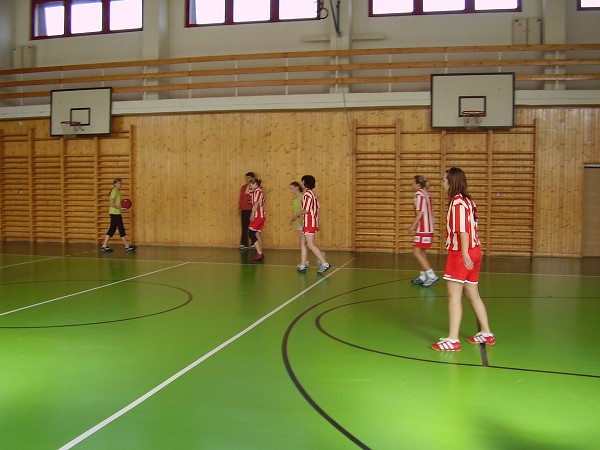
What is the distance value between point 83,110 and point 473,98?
1069cm

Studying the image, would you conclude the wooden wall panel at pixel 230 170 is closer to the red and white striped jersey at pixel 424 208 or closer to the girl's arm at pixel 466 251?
the red and white striped jersey at pixel 424 208

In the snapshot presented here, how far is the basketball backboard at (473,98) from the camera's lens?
13.6 meters

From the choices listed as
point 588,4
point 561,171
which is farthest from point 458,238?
point 588,4

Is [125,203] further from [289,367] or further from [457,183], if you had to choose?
[457,183]

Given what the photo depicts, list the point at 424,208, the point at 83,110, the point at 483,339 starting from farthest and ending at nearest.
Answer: the point at 83,110, the point at 424,208, the point at 483,339

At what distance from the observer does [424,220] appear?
9.34 meters

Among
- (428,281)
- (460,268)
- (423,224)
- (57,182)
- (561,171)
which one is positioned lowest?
(428,281)

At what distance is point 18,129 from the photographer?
17328 millimetres

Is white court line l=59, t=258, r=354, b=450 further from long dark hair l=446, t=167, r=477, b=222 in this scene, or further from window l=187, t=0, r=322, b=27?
window l=187, t=0, r=322, b=27

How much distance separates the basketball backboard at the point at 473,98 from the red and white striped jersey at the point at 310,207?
505cm

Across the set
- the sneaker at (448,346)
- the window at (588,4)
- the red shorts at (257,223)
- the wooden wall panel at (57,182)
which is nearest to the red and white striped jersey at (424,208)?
the sneaker at (448,346)

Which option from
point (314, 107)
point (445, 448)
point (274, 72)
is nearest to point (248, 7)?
point (274, 72)

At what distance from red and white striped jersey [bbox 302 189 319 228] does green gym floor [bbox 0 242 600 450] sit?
144 cm

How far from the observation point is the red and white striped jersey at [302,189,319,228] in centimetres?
1050
